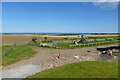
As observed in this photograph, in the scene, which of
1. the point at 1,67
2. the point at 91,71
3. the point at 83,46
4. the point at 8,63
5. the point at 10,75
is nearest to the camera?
the point at 91,71

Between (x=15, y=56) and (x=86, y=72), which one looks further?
(x=15, y=56)

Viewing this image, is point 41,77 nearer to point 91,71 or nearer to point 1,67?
point 91,71

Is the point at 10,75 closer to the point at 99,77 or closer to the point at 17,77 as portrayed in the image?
the point at 17,77

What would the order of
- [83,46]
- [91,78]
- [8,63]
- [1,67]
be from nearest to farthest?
1. [91,78]
2. [1,67]
3. [8,63]
4. [83,46]

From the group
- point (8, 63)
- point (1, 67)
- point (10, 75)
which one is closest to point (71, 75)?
point (10, 75)

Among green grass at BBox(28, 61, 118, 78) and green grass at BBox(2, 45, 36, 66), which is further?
green grass at BBox(2, 45, 36, 66)

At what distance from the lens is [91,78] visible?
17266 mm

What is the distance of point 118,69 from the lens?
2025 cm

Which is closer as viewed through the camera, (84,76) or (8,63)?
(84,76)

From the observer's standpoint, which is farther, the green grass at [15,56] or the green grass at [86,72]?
the green grass at [15,56]

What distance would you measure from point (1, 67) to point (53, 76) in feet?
31.1

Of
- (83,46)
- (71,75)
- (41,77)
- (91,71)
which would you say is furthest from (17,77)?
(83,46)

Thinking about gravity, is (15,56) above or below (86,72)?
above

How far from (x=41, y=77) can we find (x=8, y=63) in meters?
10.9
